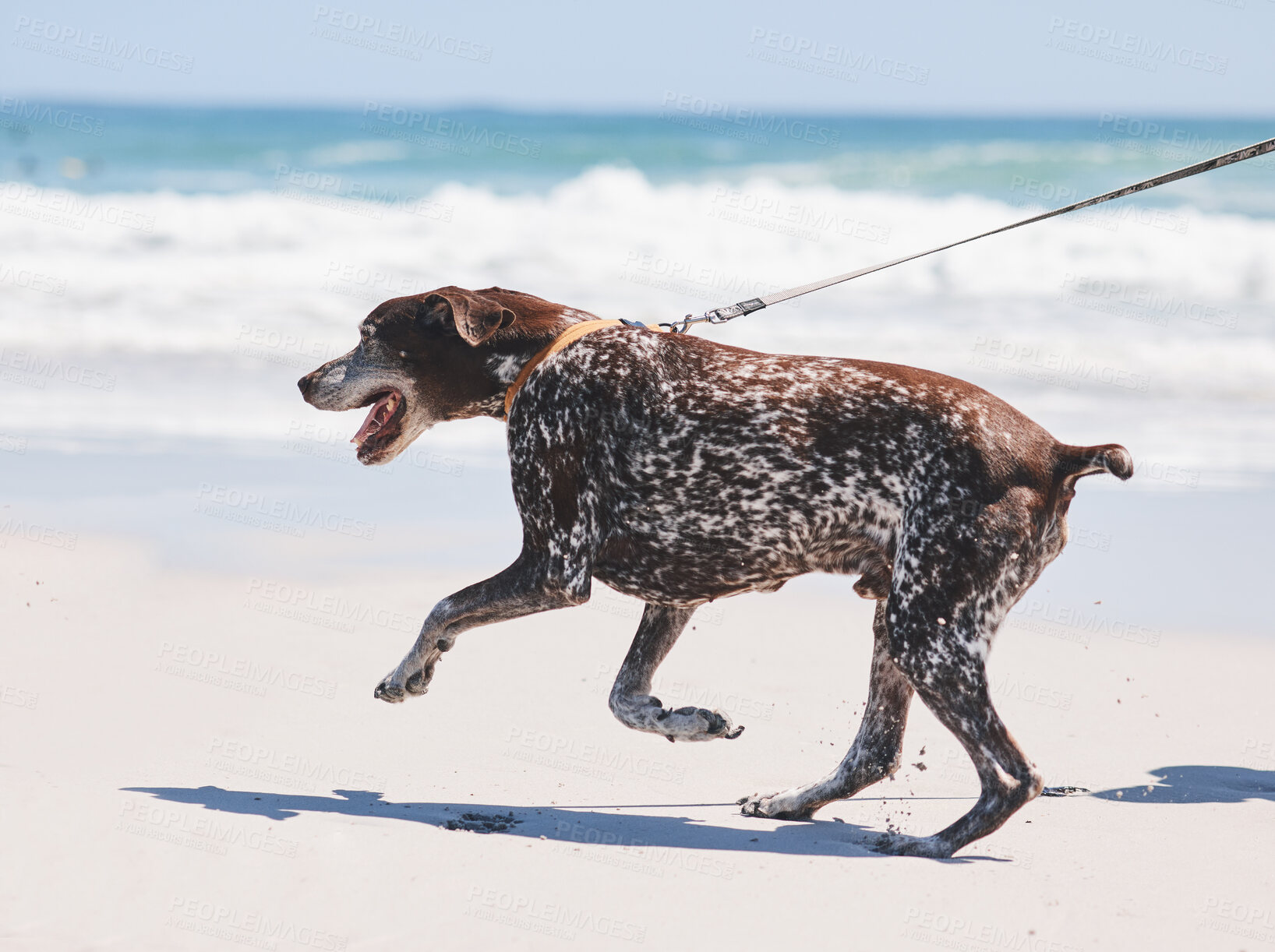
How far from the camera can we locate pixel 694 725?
15.6ft

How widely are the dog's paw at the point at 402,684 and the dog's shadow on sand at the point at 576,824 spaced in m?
0.36

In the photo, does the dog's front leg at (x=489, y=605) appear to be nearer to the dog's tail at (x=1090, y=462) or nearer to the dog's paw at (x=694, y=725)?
the dog's paw at (x=694, y=725)

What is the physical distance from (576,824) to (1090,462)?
2.08 metres

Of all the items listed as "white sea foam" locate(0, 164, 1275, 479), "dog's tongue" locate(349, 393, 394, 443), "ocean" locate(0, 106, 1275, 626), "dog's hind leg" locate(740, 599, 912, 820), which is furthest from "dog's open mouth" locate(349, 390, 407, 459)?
"white sea foam" locate(0, 164, 1275, 479)

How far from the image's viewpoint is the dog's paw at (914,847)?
14.8 feet

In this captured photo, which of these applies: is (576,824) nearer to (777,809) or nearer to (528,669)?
(777,809)

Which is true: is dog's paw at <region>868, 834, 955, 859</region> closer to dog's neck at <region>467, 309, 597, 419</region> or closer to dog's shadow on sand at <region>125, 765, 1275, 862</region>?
dog's shadow on sand at <region>125, 765, 1275, 862</region>

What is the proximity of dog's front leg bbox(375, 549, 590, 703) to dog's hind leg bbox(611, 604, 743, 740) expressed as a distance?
1.23 feet

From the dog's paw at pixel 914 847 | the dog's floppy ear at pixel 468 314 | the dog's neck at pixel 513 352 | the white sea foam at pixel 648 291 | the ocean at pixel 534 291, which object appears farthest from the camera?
the white sea foam at pixel 648 291

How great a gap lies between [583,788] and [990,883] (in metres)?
1.57

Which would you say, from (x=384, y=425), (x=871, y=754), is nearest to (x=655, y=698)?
(x=871, y=754)

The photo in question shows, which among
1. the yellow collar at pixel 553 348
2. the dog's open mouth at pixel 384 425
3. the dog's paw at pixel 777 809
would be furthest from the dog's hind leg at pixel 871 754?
the dog's open mouth at pixel 384 425

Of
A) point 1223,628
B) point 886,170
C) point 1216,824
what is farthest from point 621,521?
point 886,170

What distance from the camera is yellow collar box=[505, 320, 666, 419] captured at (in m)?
4.95
